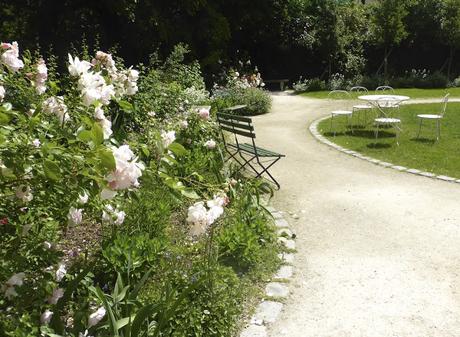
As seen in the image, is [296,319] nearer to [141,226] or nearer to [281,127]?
[141,226]

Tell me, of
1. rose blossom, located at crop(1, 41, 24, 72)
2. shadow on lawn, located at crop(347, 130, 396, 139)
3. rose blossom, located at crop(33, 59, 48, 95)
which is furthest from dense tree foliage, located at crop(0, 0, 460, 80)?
rose blossom, located at crop(1, 41, 24, 72)

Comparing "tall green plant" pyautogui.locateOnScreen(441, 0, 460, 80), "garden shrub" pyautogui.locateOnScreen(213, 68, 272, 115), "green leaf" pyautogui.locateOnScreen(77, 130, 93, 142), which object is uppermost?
"tall green plant" pyautogui.locateOnScreen(441, 0, 460, 80)

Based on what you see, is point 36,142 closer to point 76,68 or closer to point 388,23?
point 76,68

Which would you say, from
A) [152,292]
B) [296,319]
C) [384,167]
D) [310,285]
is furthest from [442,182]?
[152,292]

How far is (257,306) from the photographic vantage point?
135 inches

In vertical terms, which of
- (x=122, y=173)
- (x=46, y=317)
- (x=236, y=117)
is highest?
(x=122, y=173)

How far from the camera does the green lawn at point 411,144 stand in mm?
7632

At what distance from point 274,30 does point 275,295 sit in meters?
18.8

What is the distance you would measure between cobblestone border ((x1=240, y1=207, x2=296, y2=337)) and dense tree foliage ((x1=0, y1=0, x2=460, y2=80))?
1210 centimetres

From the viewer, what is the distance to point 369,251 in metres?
4.44

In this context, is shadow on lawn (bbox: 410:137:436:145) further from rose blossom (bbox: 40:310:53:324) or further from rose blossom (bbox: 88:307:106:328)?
rose blossom (bbox: 40:310:53:324)

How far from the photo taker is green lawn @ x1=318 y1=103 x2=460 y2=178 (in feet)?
25.0

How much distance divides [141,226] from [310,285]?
1.45 metres

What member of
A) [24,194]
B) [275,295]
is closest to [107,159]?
[24,194]
